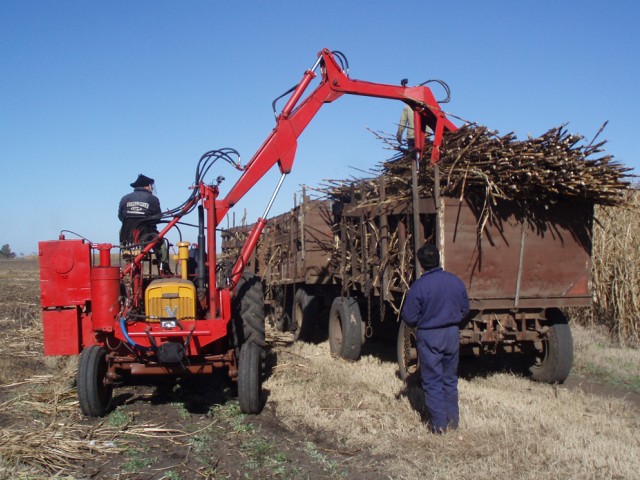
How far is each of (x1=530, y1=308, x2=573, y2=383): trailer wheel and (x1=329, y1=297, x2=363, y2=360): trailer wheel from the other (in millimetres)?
2589

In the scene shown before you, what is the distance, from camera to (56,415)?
621 centimetres

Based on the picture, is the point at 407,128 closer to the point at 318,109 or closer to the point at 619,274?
the point at 318,109

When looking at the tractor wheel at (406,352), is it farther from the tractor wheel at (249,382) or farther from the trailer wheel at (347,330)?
the tractor wheel at (249,382)

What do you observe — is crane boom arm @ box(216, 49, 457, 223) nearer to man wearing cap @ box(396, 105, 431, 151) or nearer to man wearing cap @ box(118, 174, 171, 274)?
man wearing cap @ box(396, 105, 431, 151)

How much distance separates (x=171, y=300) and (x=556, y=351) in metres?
4.48

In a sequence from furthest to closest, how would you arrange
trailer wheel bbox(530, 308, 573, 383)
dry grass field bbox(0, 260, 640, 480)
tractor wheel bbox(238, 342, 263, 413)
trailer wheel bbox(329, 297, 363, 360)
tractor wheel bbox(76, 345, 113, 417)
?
trailer wheel bbox(329, 297, 363, 360) → trailer wheel bbox(530, 308, 573, 383) → tractor wheel bbox(238, 342, 263, 413) → tractor wheel bbox(76, 345, 113, 417) → dry grass field bbox(0, 260, 640, 480)

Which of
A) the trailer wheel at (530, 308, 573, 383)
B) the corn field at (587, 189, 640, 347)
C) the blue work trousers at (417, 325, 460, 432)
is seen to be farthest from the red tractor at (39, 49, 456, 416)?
the corn field at (587, 189, 640, 347)

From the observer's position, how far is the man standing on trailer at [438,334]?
560 cm

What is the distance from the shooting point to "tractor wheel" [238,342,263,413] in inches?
245

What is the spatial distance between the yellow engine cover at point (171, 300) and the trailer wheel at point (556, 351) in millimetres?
4212

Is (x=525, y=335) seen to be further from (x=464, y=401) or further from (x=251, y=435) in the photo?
(x=251, y=435)

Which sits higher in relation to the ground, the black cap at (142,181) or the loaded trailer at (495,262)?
the black cap at (142,181)

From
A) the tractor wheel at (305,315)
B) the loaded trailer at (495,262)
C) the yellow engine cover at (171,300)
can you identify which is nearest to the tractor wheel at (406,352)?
the loaded trailer at (495,262)

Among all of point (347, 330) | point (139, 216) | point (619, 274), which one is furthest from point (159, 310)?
point (619, 274)
